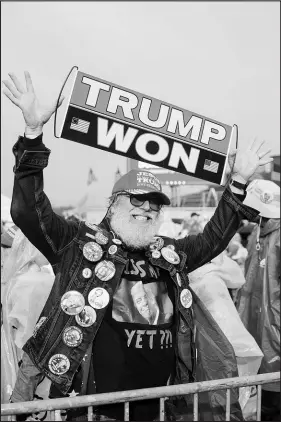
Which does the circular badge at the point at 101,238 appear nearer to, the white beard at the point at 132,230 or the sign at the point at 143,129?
the white beard at the point at 132,230

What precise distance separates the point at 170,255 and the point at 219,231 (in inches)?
12.9

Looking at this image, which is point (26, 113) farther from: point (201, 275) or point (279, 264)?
point (279, 264)

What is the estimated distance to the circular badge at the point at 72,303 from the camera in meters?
2.15

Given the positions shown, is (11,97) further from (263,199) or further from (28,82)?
(263,199)

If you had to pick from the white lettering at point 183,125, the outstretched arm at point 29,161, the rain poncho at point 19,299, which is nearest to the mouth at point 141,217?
the white lettering at point 183,125

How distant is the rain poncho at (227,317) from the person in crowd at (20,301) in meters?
1.09

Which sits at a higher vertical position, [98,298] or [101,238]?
[101,238]

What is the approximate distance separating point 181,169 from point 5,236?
237 cm

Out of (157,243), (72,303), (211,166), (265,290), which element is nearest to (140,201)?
(157,243)

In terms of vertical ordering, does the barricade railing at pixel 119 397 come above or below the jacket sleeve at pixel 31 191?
below

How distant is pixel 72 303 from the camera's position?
2156 mm

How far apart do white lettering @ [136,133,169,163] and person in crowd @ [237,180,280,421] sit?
4.57 ft

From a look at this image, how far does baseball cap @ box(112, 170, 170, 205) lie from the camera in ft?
Answer: 8.09

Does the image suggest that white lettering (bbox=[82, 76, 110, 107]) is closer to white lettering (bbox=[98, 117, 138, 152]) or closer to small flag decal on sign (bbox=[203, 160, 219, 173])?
white lettering (bbox=[98, 117, 138, 152])
